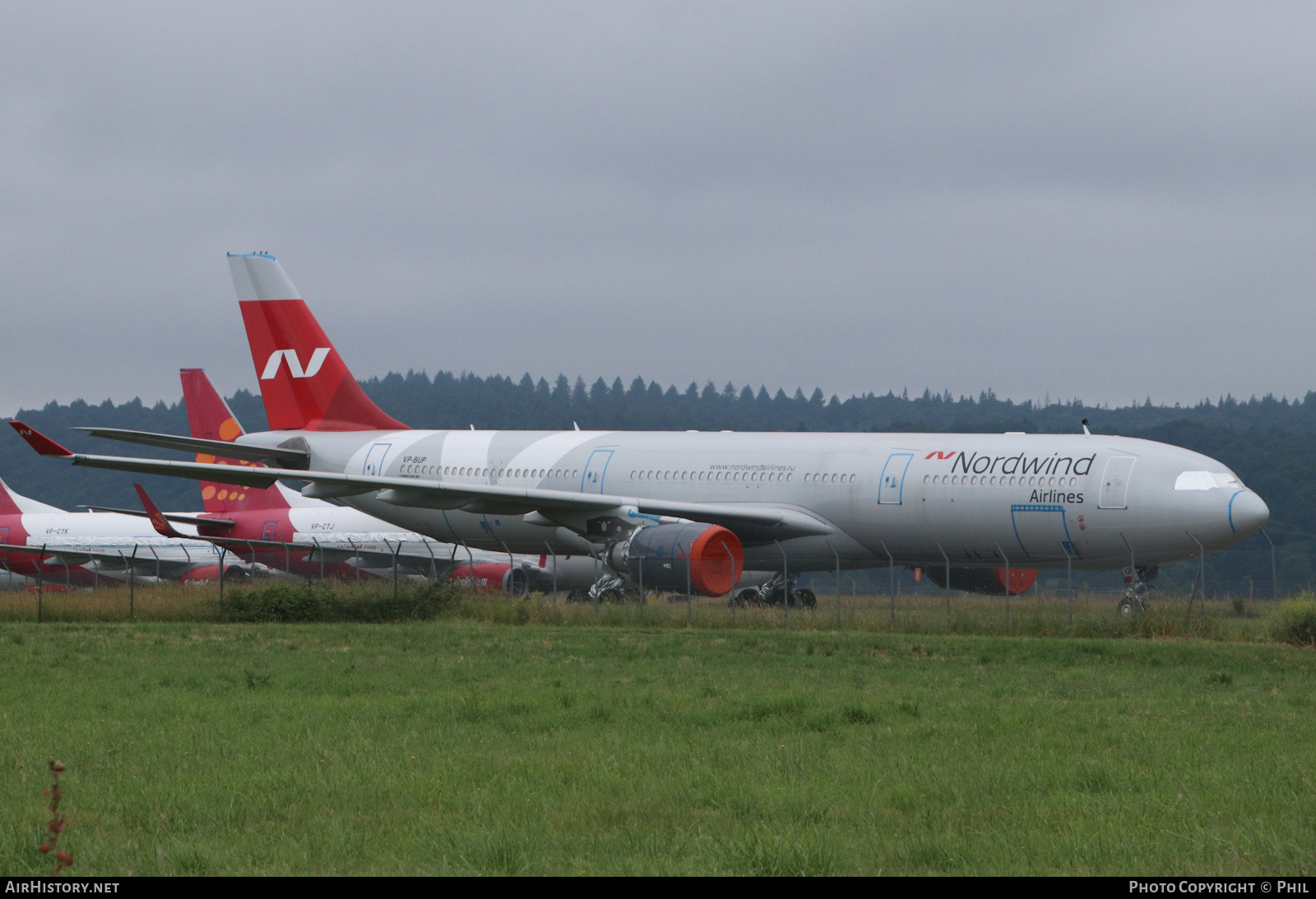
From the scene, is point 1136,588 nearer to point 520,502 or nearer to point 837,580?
point 837,580

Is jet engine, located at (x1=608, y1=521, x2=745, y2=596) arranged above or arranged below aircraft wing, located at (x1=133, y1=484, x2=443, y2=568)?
above

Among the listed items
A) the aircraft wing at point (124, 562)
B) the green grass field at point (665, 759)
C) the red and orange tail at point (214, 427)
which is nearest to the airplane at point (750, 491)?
the green grass field at point (665, 759)

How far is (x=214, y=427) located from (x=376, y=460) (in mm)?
13430

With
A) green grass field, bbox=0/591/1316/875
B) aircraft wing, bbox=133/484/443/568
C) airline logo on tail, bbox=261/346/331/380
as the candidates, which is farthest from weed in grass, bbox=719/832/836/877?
aircraft wing, bbox=133/484/443/568

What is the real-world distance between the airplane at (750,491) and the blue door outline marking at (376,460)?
0.10 m

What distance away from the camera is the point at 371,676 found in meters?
15.8

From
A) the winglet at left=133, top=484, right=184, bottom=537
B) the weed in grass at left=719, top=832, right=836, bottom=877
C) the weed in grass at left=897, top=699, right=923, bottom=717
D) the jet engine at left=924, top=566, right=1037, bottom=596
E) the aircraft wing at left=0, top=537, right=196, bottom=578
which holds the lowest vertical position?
the aircraft wing at left=0, top=537, right=196, bottom=578

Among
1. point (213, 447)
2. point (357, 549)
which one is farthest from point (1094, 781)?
point (357, 549)

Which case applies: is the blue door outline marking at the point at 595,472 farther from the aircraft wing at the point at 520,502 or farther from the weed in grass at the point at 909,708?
the weed in grass at the point at 909,708

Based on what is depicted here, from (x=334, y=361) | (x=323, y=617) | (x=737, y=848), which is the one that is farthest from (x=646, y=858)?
(x=334, y=361)

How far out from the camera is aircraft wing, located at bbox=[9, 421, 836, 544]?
27.6m

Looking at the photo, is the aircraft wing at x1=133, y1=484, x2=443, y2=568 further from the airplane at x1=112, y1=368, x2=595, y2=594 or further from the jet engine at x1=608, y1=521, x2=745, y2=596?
the jet engine at x1=608, y1=521, x2=745, y2=596

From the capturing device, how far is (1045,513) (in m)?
25.5

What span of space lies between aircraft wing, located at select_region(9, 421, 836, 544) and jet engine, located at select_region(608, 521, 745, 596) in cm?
146
